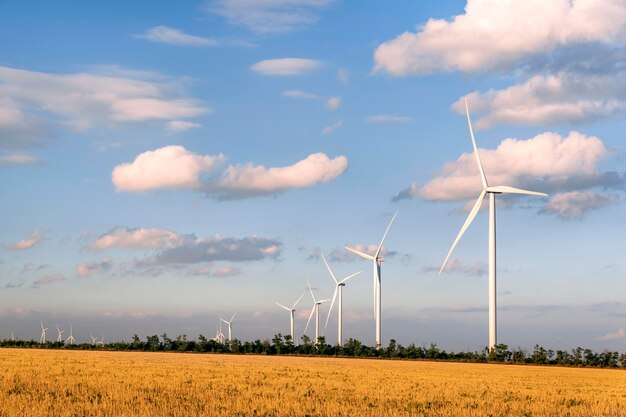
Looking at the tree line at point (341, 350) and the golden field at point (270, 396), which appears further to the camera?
the tree line at point (341, 350)

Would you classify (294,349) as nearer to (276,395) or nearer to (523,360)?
(523,360)

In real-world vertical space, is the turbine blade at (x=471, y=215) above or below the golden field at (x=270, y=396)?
above

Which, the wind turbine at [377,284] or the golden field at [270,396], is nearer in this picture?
the golden field at [270,396]

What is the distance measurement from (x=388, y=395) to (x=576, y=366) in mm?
74307

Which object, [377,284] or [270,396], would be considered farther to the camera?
[377,284]

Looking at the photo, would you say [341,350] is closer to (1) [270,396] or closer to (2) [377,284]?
(2) [377,284]

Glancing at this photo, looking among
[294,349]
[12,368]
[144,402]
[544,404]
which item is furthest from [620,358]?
[144,402]

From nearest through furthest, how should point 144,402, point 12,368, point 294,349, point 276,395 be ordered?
point 144,402, point 276,395, point 12,368, point 294,349

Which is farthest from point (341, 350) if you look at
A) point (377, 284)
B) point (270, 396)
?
point (270, 396)

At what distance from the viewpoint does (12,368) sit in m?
56.5

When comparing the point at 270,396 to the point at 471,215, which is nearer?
the point at 270,396

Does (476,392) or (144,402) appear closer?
(144,402)

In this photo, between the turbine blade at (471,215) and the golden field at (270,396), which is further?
the turbine blade at (471,215)

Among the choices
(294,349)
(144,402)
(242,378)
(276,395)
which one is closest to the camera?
(144,402)
